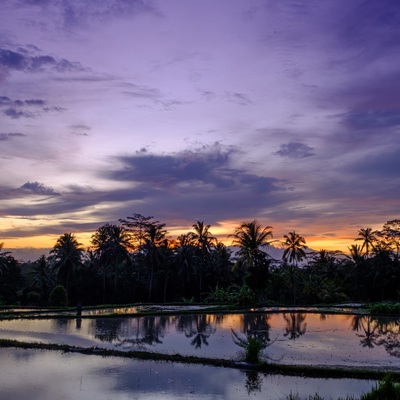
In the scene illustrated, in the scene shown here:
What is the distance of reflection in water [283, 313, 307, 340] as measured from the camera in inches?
910

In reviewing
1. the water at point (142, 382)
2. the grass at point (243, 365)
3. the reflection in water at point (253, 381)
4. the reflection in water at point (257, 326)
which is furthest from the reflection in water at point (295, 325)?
the water at point (142, 382)

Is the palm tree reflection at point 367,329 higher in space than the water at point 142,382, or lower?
lower

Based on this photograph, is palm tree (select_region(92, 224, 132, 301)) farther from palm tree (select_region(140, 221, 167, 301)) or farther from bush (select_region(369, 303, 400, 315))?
bush (select_region(369, 303, 400, 315))

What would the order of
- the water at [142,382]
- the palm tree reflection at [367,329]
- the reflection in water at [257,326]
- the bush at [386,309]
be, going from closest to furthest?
the water at [142,382], the palm tree reflection at [367,329], the reflection in water at [257,326], the bush at [386,309]

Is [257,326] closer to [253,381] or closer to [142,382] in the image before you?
[253,381]

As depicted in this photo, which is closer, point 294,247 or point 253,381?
point 253,381

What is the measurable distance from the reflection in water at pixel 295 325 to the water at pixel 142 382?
8513 mm

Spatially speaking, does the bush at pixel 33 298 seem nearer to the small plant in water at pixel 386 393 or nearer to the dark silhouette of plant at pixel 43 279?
the dark silhouette of plant at pixel 43 279

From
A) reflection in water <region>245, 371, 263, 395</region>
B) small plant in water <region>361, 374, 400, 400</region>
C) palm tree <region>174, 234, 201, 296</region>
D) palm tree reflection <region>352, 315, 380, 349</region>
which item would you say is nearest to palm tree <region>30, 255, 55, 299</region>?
palm tree <region>174, 234, 201, 296</region>

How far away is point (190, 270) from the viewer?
51.8 meters

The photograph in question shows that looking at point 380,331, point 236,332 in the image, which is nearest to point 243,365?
point 236,332

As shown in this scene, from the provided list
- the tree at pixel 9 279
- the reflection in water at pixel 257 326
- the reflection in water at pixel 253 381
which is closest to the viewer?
the reflection in water at pixel 253 381

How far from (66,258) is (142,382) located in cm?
4048

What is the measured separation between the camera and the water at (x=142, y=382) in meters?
12.0
